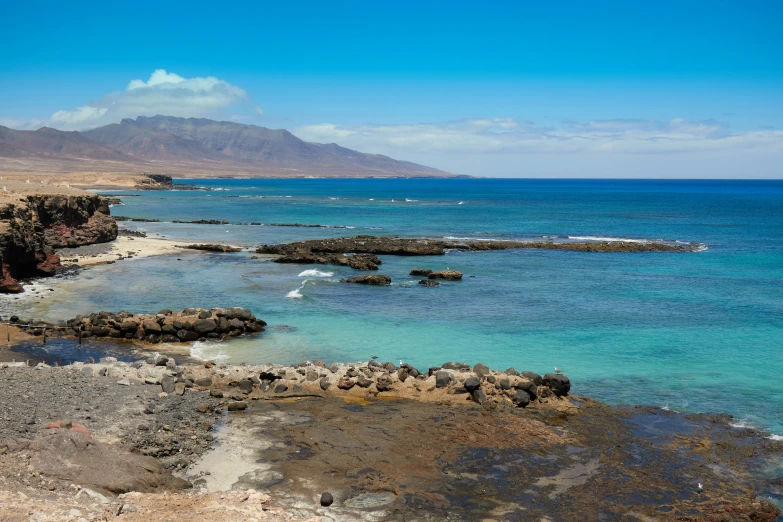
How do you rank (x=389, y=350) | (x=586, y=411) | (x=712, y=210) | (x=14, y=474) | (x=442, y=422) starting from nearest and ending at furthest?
(x=14, y=474)
(x=442, y=422)
(x=586, y=411)
(x=389, y=350)
(x=712, y=210)

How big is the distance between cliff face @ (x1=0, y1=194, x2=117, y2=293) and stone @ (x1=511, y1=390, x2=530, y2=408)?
26715 millimetres

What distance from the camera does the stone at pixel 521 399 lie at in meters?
18.2

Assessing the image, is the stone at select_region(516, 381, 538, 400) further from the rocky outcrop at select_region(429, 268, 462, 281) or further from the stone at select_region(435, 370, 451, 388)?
the rocky outcrop at select_region(429, 268, 462, 281)

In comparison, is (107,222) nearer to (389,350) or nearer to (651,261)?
(389,350)

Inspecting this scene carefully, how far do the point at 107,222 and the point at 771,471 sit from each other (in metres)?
54.6

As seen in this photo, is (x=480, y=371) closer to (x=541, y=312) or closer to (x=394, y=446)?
(x=394, y=446)

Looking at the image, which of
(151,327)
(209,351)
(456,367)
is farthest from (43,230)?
Answer: (456,367)

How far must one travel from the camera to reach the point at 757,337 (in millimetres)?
26500

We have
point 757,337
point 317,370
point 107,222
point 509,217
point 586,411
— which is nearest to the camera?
point 586,411

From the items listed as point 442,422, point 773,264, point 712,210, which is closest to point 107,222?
point 442,422

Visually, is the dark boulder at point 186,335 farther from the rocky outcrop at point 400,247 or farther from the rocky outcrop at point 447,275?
the rocky outcrop at point 400,247

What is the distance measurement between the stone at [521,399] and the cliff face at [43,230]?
2672cm

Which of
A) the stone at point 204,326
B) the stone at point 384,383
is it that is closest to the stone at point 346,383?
the stone at point 384,383

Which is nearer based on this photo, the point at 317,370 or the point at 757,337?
the point at 317,370
